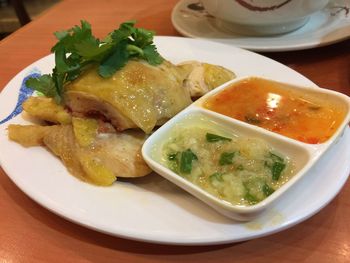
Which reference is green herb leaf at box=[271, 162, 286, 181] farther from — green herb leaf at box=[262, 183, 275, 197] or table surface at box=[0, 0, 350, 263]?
table surface at box=[0, 0, 350, 263]

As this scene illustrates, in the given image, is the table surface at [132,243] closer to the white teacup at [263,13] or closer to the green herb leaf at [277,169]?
the green herb leaf at [277,169]

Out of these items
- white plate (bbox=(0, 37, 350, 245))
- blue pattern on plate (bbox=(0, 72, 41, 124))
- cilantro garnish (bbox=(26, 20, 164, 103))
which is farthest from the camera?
blue pattern on plate (bbox=(0, 72, 41, 124))

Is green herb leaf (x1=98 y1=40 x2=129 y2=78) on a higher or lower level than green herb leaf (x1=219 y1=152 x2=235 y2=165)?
higher

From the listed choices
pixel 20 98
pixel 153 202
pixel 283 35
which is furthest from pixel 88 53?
pixel 283 35

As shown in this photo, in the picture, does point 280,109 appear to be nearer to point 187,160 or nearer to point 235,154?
point 235,154

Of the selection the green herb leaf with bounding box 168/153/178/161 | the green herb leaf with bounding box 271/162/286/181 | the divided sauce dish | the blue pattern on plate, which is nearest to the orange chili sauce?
the divided sauce dish

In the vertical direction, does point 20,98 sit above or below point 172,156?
above

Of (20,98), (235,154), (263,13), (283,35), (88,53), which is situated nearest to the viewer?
(235,154)
